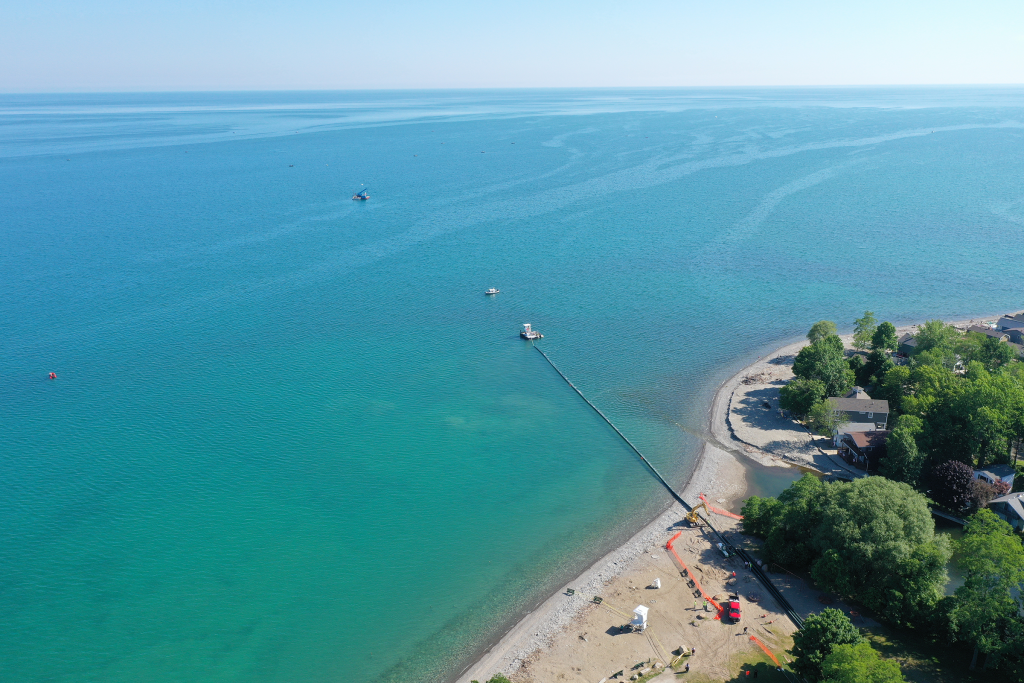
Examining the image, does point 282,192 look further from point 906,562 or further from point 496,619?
point 906,562

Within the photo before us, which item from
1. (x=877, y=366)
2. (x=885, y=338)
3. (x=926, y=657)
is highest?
(x=885, y=338)

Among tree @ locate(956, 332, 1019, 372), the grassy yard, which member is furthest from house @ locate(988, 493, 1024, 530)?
tree @ locate(956, 332, 1019, 372)

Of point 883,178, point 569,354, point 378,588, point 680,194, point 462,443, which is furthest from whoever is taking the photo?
point 883,178

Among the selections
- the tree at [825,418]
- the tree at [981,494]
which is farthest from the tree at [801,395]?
the tree at [981,494]

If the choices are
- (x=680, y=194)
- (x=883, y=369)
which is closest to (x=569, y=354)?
(x=883, y=369)

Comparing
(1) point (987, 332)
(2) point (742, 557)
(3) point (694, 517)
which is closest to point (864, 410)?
(3) point (694, 517)

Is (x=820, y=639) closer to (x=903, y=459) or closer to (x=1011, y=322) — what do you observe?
(x=903, y=459)

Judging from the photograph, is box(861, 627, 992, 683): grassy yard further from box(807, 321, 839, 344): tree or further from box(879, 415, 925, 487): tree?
box(807, 321, 839, 344): tree
